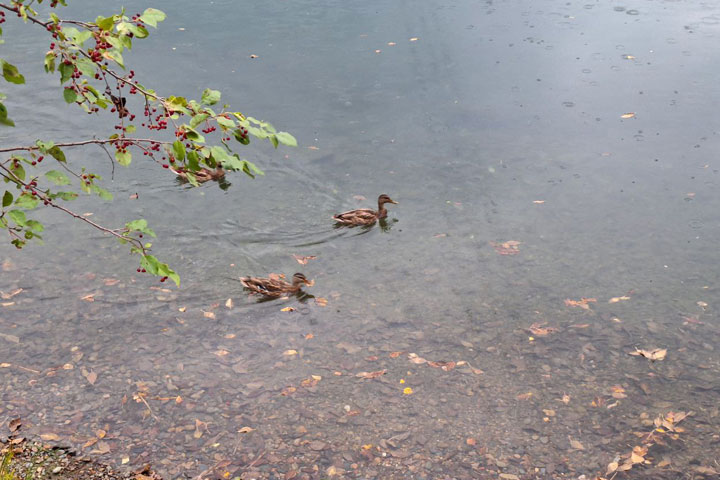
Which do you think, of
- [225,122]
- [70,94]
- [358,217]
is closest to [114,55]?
[70,94]

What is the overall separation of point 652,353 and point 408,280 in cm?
224

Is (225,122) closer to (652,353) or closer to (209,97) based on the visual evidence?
(209,97)

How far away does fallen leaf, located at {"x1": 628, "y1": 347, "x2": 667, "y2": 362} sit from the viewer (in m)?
5.78

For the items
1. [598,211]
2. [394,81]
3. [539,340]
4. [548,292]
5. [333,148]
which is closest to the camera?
[539,340]

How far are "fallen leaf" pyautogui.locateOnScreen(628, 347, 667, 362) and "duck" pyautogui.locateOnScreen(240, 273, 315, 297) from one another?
2.97m

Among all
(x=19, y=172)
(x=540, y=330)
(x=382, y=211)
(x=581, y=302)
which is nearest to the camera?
(x=19, y=172)

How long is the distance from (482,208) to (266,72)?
17.1 feet

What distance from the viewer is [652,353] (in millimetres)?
5828

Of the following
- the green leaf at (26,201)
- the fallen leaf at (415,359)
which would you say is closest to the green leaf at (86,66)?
the green leaf at (26,201)

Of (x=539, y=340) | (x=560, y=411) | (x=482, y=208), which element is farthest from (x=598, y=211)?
(x=560, y=411)

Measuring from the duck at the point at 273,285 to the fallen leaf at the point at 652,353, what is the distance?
297 centimetres

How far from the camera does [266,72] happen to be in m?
11.6

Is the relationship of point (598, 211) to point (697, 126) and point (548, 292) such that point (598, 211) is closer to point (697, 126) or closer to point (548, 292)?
point (548, 292)

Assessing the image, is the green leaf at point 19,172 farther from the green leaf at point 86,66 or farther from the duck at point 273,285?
the duck at point 273,285
